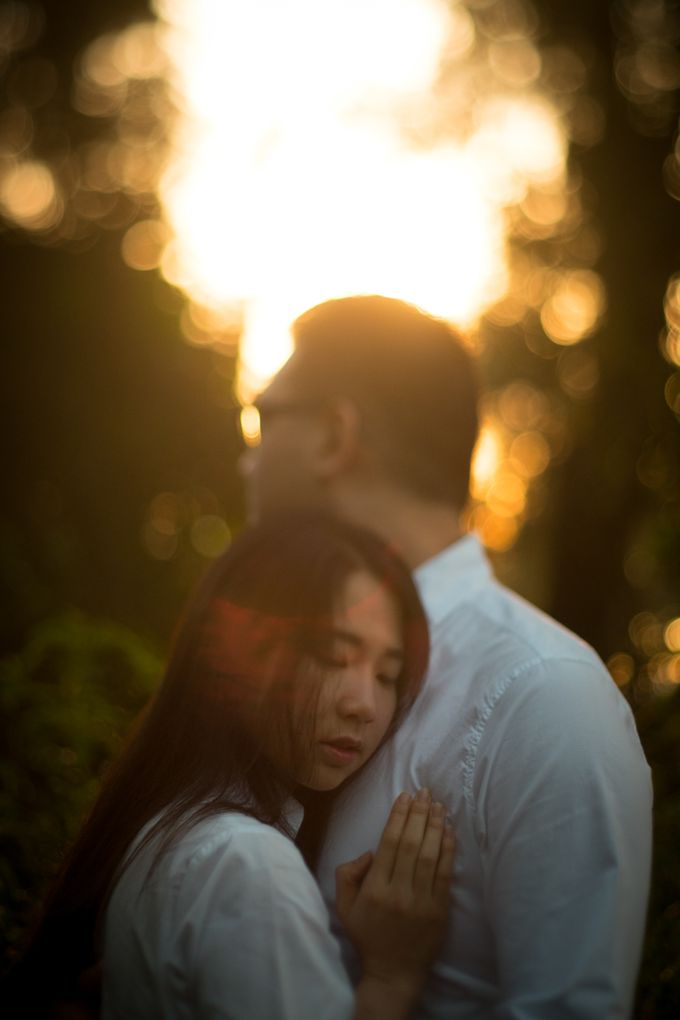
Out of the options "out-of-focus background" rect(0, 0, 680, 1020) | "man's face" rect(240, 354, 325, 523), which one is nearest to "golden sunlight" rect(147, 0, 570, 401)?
"out-of-focus background" rect(0, 0, 680, 1020)

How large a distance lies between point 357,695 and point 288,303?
6.55m

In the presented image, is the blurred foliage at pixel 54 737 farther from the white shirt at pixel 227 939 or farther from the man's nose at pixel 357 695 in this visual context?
the man's nose at pixel 357 695

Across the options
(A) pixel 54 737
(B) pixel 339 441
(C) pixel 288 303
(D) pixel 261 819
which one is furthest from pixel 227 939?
(C) pixel 288 303

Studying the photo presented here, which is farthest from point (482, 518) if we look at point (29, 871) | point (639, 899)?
point (639, 899)

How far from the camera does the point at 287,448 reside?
2.84 m

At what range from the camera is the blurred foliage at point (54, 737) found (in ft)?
11.1

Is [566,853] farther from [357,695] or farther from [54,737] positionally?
[54,737]

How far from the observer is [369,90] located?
11.5m

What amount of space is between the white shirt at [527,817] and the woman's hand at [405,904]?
0.06 m

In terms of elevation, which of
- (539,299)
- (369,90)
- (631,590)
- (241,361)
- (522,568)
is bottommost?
(522,568)

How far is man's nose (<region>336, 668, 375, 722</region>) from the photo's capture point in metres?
2.16

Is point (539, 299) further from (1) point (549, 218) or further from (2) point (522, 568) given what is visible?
(2) point (522, 568)

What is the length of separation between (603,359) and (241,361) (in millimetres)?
8463

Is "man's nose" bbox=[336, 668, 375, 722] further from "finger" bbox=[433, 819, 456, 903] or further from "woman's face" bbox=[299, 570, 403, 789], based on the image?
"finger" bbox=[433, 819, 456, 903]
